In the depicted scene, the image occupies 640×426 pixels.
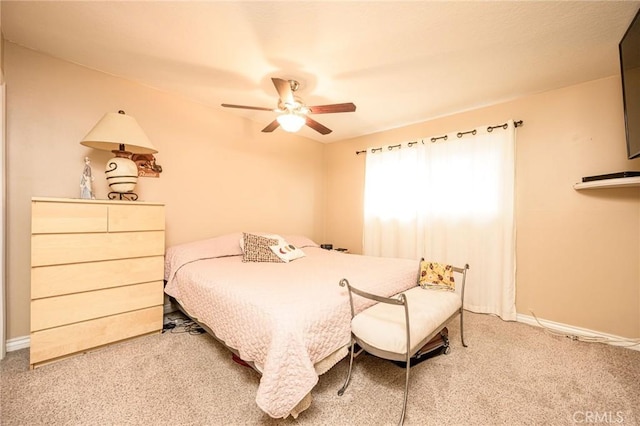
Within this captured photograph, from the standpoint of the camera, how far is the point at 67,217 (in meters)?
1.90

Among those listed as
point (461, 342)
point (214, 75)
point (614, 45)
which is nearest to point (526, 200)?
point (614, 45)

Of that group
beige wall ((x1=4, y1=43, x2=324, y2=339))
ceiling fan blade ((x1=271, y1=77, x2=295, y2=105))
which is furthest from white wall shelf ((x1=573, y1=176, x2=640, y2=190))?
beige wall ((x1=4, y1=43, x2=324, y2=339))

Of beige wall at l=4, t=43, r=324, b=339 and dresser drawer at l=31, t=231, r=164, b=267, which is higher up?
beige wall at l=4, t=43, r=324, b=339

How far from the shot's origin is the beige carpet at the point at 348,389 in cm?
143

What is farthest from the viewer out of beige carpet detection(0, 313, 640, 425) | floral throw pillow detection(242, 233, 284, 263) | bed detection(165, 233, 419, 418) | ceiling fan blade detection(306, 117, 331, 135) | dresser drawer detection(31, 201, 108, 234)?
floral throw pillow detection(242, 233, 284, 263)

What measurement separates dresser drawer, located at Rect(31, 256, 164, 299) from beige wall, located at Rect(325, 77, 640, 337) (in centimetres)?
327

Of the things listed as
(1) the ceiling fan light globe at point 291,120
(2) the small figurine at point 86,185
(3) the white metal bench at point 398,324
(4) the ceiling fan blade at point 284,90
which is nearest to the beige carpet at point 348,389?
(3) the white metal bench at point 398,324

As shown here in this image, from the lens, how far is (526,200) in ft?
9.02

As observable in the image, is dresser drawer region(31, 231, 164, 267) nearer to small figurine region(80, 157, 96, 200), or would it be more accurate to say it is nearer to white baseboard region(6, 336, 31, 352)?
small figurine region(80, 157, 96, 200)

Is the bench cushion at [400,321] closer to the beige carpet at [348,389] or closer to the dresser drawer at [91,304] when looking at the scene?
the beige carpet at [348,389]

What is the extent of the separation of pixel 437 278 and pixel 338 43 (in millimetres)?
2090

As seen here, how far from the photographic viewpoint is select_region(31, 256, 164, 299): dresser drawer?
1.81m

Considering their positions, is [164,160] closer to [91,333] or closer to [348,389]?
[91,333]

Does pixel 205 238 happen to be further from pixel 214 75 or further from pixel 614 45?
pixel 614 45
